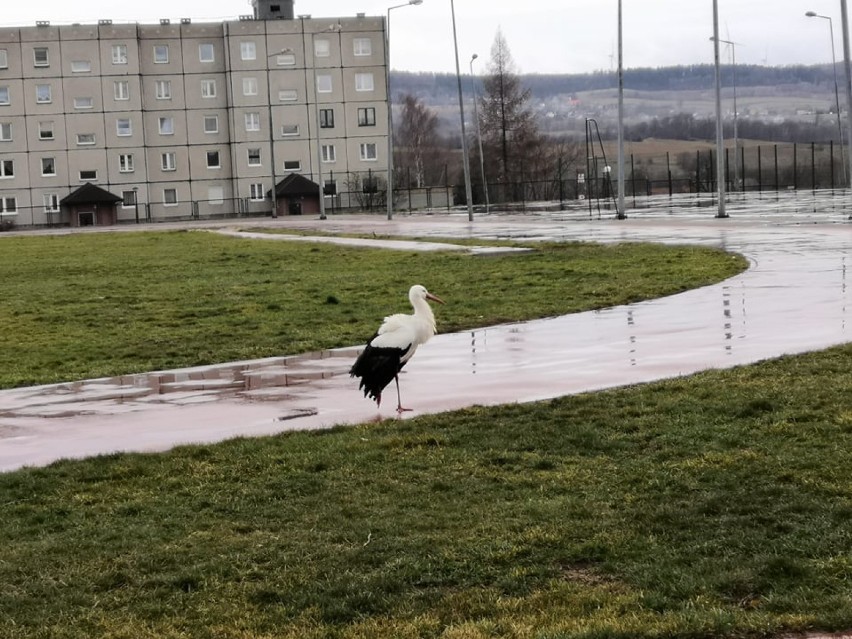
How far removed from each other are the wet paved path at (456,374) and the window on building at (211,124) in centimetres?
8149

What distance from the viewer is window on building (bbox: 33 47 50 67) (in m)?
95.0

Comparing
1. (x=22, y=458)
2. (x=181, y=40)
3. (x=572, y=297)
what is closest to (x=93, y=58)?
(x=181, y=40)

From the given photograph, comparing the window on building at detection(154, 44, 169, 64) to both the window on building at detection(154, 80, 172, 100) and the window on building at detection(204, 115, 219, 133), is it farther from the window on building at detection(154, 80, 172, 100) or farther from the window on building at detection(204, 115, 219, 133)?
the window on building at detection(204, 115, 219, 133)

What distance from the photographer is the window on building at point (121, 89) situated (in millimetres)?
95750

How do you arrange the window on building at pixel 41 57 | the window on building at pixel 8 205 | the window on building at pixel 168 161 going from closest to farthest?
the window on building at pixel 8 205 → the window on building at pixel 41 57 → the window on building at pixel 168 161

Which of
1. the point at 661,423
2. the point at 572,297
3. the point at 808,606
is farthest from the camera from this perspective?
the point at 572,297

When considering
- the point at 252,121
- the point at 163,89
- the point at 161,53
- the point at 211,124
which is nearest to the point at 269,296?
the point at 252,121

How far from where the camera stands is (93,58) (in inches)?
3760

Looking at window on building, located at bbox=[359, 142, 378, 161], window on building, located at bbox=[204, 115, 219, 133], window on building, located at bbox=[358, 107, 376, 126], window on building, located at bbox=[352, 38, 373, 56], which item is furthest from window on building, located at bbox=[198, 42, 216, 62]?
window on building, located at bbox=[359, 142, 378, 161]

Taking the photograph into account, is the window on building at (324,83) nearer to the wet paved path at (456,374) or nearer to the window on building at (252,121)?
the window on building at (252,121)

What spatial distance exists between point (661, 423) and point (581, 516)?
255 centimetres

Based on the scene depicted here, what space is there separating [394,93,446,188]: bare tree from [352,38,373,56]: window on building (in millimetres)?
35445

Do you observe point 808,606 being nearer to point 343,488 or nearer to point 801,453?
point 801,453

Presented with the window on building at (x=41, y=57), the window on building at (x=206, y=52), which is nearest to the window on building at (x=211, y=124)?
the window on building at (x=206, y=52)
